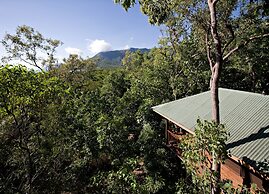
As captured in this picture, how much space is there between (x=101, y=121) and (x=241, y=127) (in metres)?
7.96

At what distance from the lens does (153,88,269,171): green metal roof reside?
665 cm

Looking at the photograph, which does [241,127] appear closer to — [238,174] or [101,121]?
[238,174]

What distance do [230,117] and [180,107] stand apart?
432 centimetres

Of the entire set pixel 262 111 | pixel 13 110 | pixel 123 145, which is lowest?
pixel 123 145

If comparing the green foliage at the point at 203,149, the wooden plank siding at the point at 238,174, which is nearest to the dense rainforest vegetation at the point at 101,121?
the green foliage at the point at 203,149

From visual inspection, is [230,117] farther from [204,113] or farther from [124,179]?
[124,179]

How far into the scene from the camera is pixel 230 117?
9.22m

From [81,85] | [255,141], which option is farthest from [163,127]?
[81,85]

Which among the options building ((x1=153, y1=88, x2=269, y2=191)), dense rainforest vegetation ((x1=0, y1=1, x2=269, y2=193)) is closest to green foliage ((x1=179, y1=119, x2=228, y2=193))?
dense rainforest vegetation ((x1=0, y1=1, x2=269, y2=193))

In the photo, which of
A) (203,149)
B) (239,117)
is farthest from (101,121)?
(203,149)

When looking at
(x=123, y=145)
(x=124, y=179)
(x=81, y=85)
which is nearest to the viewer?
(x=124, y=179)

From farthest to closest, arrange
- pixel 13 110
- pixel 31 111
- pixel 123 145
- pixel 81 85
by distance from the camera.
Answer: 1. pixel 81 85
2. pixel 123 145
3. pixel 31 111
4. pixel 13 110

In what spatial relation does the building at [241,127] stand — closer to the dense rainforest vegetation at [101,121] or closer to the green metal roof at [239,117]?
the green metal roof at [239,117]

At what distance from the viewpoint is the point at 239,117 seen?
8.84 meters
